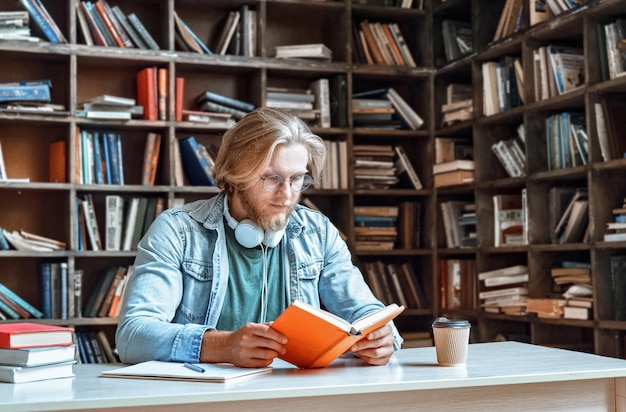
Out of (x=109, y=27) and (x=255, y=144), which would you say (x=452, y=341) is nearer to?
(x=255, y=144)

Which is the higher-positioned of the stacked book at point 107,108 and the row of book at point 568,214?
the stacked book at point 107,108

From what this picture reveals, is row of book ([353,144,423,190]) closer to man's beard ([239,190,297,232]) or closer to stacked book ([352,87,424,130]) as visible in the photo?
stacked book ([352,87,424,130])

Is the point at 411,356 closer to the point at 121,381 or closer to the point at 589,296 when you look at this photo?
the point at 121,381

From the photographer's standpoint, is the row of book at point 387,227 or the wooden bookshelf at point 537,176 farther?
the row of book at point 387,227

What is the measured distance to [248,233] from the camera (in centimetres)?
225

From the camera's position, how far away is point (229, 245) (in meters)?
2.32

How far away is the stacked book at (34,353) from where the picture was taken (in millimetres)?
1665

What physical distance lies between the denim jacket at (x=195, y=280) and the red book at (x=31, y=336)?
0.19 m

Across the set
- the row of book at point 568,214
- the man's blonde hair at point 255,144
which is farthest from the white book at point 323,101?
the man's blonde hair at point 255,144

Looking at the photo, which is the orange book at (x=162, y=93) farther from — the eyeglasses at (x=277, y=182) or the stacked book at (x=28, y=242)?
the eyeglasses at (x=277, y=182)

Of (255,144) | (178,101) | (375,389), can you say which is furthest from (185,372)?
(178,101)

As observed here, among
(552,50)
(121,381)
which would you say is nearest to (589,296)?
(552,50)

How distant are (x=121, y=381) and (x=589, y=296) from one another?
2405 mm

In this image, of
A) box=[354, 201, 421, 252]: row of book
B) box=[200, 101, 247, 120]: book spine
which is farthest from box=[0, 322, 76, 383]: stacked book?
box=[354, 201, 421, 252]: row of book
